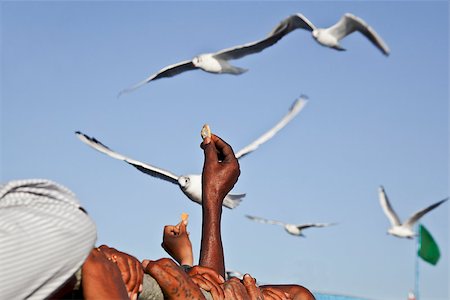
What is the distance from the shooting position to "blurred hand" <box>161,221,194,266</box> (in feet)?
9.83

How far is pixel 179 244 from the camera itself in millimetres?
3000

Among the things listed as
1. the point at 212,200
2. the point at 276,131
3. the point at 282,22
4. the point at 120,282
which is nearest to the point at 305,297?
the point at 212,200

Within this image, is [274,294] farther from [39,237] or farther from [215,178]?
[39,237]

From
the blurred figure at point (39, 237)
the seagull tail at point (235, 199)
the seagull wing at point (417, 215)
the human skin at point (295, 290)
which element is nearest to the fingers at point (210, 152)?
the human skin at point (295, 290)

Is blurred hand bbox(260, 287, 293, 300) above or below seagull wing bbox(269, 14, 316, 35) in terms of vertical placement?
below

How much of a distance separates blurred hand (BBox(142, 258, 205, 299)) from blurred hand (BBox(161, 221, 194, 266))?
2.59 feet

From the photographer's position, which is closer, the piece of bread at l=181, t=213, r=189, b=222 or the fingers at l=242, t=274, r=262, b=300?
the fingers at l=242, t=274, r=262, b=300

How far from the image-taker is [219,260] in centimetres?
305

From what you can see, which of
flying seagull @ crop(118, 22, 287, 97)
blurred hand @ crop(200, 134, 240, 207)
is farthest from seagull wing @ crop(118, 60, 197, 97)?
blurred hand @ crop(200, 134, 240, 207)

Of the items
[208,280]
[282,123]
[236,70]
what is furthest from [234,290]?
[236,70]

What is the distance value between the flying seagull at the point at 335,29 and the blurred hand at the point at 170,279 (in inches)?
329

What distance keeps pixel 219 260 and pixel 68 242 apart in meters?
1.60

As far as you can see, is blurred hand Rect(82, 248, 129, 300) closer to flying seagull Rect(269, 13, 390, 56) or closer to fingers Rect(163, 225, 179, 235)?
fingers Rect(163, 225, 179, 235)

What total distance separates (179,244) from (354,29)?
399 inches
